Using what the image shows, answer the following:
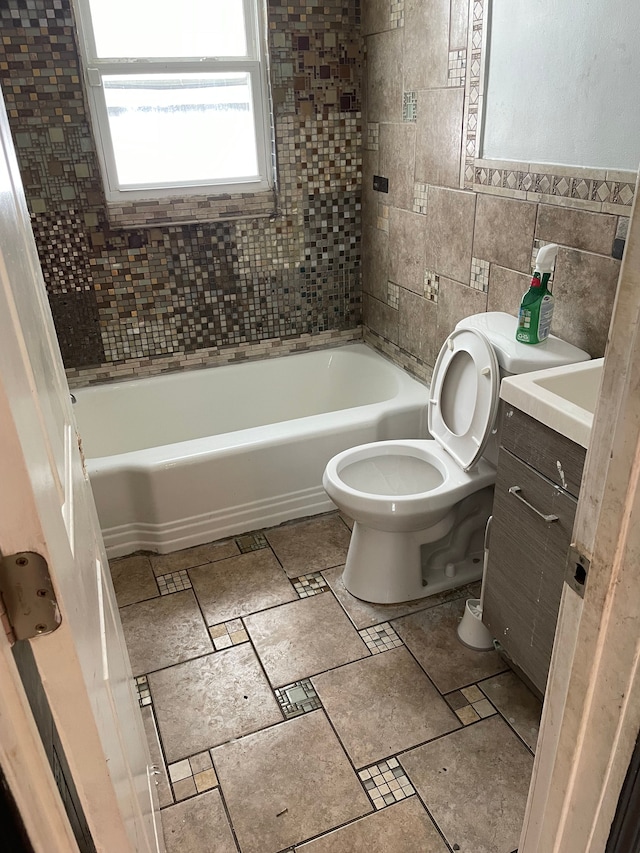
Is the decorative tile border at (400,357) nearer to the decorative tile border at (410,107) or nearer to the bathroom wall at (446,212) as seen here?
the bathroom wall at (446,212)

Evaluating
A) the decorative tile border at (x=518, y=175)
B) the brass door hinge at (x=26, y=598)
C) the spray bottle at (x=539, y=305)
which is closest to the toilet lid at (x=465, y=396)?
the spray bottle at (x=539, y=305)

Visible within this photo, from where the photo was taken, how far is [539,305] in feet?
6.29

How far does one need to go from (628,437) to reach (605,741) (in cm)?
40

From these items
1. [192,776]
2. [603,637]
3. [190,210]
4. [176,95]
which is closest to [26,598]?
[603,637]

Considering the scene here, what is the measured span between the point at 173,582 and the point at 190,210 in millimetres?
1578

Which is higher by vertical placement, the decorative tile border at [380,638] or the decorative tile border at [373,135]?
the decorative tile border at [373,135]

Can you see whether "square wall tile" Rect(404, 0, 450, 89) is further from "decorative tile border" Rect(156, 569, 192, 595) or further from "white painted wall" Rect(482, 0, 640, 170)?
"decorative tile border" Rect(156, 569, 192, 595)

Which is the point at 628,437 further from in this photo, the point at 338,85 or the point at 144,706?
the point at 338,85

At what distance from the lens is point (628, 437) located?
0.68 meters

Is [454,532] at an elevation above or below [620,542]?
below

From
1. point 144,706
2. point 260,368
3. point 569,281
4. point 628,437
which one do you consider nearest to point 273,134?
point 260,368

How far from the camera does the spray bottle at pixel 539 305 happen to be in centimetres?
190

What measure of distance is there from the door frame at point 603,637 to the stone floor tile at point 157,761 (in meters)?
1.01

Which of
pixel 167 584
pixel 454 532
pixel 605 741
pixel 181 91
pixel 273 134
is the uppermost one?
pixel 181 91
